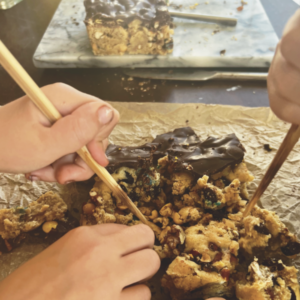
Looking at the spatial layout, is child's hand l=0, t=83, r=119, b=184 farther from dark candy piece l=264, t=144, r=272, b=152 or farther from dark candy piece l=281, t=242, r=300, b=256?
dark candy piece l=264, t=144, r=272, b=152

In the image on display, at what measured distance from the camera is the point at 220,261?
2.85ft

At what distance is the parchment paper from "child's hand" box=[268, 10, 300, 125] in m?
0.73

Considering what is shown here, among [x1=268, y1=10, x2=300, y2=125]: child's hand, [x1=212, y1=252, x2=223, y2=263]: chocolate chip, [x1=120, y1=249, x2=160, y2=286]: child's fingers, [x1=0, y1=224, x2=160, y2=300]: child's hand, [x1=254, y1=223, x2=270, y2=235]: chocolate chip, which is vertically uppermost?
[x1=268, y1=10, x2=300, y2=125]: child's hand

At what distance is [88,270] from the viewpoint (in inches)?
28.8

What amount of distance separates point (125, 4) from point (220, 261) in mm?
1590

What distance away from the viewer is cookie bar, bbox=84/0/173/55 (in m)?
1.66

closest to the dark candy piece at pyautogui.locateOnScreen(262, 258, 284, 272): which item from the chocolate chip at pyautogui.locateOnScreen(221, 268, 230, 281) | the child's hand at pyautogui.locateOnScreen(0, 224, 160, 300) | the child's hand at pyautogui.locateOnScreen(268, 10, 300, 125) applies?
the chocolate chip at pyautogui.locateOnScreen(221, 268, 230, 281)

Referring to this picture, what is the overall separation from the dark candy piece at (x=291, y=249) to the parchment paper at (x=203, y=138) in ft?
0.35

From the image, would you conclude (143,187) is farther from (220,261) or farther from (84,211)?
(220,261)

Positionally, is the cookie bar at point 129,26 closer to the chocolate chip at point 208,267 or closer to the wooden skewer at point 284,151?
the wooden skewer at point 284,151

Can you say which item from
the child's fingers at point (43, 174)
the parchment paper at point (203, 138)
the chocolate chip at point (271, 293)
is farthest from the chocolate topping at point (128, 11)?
the chocolate chip at point (271, 293)

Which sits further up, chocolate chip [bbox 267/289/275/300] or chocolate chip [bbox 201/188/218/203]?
chocolate chip [bbox 201/188/218/203]

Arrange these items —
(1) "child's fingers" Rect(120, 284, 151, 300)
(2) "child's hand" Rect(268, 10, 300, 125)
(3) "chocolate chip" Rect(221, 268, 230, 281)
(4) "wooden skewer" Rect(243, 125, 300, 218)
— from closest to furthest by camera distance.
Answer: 1. (2) "child's hand" Rect(268, 10, 300, 125)
2. (4) "wooden skewer" Rect(243, 125, 300, 218)
3. (1) "child's fingers" Rect(120, 284, 151, 300)
4. (3) "chocolate chip" Rect(221, 268, 230, 281)

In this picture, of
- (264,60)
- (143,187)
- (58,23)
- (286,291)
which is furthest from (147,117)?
(58,23)
